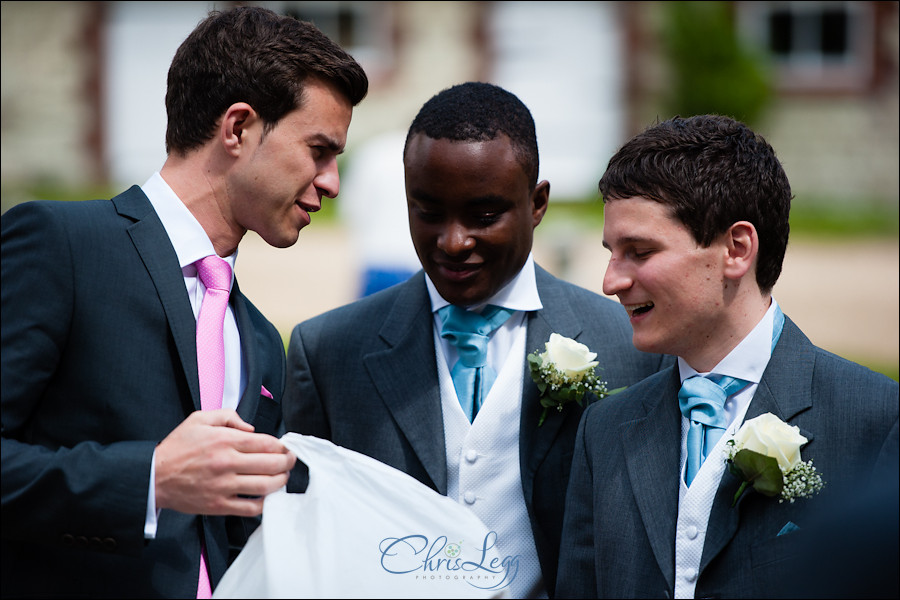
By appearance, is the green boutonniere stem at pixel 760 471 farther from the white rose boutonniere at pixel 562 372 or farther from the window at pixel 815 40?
the window at pixel 815 40

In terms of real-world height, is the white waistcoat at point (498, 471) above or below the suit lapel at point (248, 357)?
below

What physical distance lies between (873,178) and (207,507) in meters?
16.1

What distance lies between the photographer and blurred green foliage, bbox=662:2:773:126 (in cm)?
1566

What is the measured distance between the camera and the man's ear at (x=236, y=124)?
263cm

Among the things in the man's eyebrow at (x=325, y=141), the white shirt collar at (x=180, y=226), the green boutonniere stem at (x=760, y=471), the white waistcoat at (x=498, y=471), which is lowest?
the white waistcoat at (x=498, y=471)

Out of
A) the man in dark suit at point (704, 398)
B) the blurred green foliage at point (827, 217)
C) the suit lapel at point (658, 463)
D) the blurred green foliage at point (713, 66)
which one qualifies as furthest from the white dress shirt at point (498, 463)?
the blurred green foliage at point (713, 66)

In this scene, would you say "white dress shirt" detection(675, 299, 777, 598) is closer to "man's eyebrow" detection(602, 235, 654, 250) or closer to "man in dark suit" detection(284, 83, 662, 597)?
"man's eyebrow" detection(602, 235, 654, 250)

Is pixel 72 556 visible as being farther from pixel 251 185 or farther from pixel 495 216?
pixel 495 216

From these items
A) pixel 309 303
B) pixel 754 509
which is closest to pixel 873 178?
pixel 309 303

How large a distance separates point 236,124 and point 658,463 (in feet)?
4.57

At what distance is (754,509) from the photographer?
2416 millimetres

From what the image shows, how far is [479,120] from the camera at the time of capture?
3.10m

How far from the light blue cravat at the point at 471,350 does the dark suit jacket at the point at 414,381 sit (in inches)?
3.3

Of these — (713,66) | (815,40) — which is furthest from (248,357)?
(815,40)
